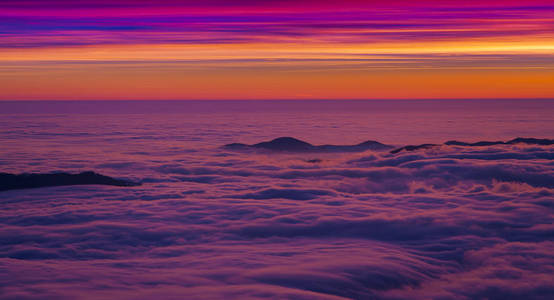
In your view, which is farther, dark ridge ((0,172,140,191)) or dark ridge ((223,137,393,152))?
dark ridge ((223,137,393,152))

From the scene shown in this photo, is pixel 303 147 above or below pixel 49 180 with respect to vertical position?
above

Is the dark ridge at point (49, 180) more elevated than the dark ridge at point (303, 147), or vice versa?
the dark ridge at point (303, 147)

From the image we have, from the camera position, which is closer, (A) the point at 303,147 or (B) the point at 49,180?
(B) the point at 49,180

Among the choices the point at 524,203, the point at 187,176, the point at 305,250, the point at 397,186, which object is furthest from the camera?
the point at 187,176

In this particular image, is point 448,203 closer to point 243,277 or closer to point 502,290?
point 502,290

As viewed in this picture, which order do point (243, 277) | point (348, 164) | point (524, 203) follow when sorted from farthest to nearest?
point (348, 164) < point (524, 203) < point (243, 277)

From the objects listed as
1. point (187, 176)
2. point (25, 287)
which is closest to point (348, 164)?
point (187, 176)

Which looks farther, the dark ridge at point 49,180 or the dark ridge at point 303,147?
the dark ridge at point 303,147

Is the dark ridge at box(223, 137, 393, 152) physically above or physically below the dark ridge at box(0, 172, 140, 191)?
above
